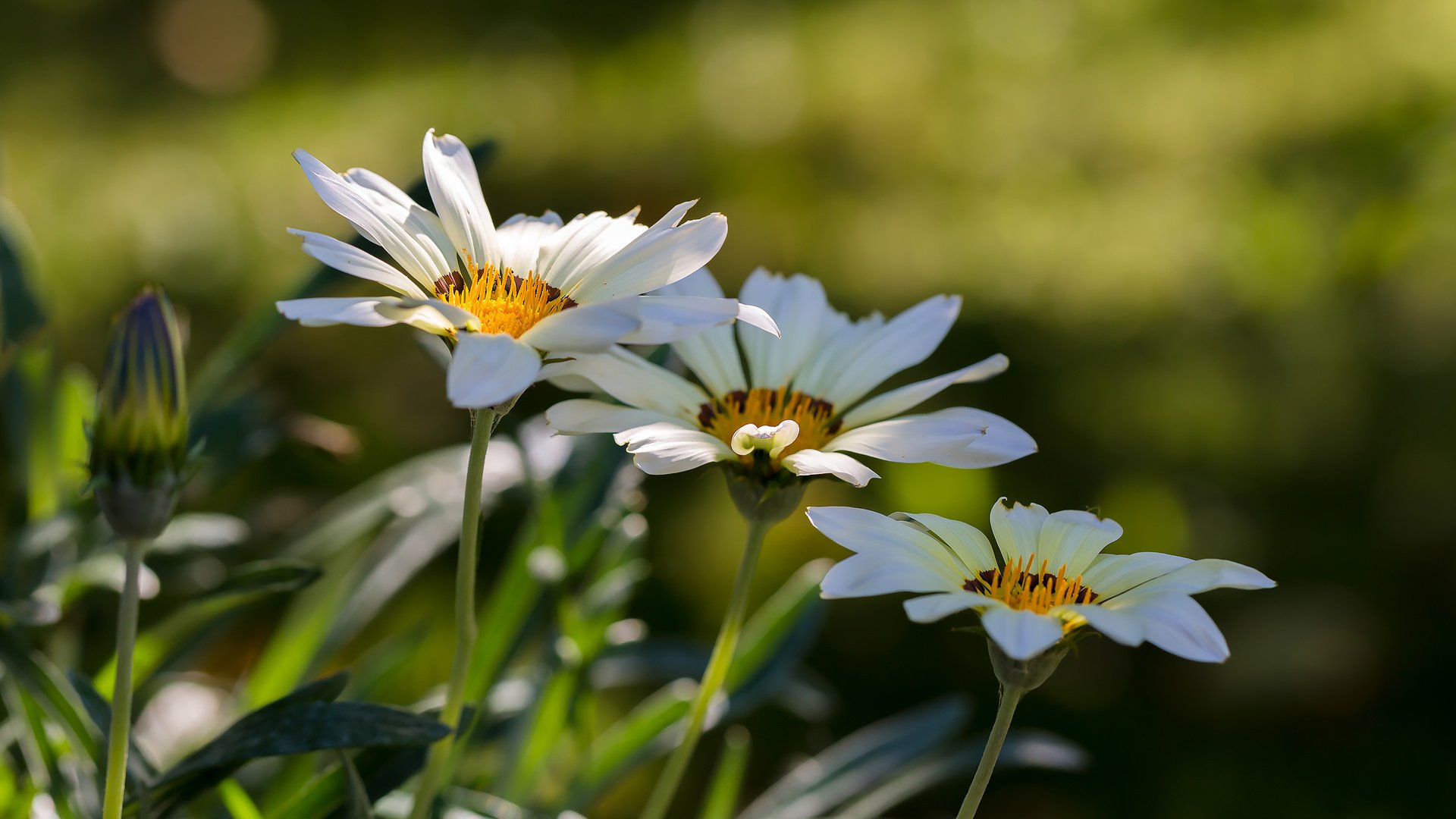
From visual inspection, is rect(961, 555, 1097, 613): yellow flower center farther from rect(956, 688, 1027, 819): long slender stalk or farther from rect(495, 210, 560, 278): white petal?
rect(495, 210, 560, 278): white petal

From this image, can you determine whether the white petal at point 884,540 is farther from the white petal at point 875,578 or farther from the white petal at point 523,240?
the white petal at point 523,240

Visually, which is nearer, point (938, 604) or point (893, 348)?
point (938, 604)

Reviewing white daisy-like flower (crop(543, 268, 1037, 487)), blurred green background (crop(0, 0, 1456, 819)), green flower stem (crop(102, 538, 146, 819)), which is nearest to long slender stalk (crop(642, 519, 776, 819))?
white daisy-like flower (crop(543, 268, 1037, 487))

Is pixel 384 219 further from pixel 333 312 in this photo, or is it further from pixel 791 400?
pixel 791 400

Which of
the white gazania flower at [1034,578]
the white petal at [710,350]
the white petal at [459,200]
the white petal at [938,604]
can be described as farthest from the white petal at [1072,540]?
the white petal at [459,200]

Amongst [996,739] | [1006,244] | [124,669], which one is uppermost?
[1006,244]

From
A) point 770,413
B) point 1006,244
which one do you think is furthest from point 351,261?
point 1006,244

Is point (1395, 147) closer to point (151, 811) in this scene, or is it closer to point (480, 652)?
point (480, 652)
